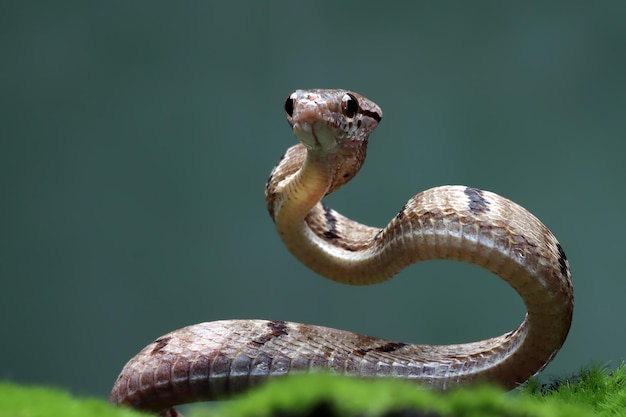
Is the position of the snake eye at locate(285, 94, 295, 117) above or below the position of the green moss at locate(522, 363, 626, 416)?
above

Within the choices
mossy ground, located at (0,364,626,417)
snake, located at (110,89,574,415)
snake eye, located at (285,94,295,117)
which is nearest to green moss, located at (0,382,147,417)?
mossy ground, located at (0,364,626,417)

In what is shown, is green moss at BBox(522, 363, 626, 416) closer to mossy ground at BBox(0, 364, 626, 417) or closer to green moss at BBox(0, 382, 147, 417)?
mossy ground at BBox(0, 364, 626, 417)

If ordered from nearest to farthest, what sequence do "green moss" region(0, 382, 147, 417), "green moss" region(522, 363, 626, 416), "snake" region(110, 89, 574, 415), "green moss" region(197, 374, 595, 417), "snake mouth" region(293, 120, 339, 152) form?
"green moss" region(197, 374, 595, 417) < "green moss" region(0, 382, 147, 417) < "green moss" region(522, 363, 626, 416) < "snake" region(110, 89, 574, 415) < "snake mouth" region(293, 120, 339, 152)

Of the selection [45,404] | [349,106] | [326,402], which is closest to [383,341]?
[349,106]

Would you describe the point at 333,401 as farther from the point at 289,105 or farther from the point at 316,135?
the point at 289,105

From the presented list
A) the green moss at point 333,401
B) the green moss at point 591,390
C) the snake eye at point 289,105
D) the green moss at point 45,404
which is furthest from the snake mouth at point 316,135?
the green moss at point 333,401

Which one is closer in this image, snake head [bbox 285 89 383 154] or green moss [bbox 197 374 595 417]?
green moss [bbox 197 374 595 417]

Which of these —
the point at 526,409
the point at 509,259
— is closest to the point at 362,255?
the point at 509,259

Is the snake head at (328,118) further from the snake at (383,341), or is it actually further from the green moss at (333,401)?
the green moss at (333,401)
